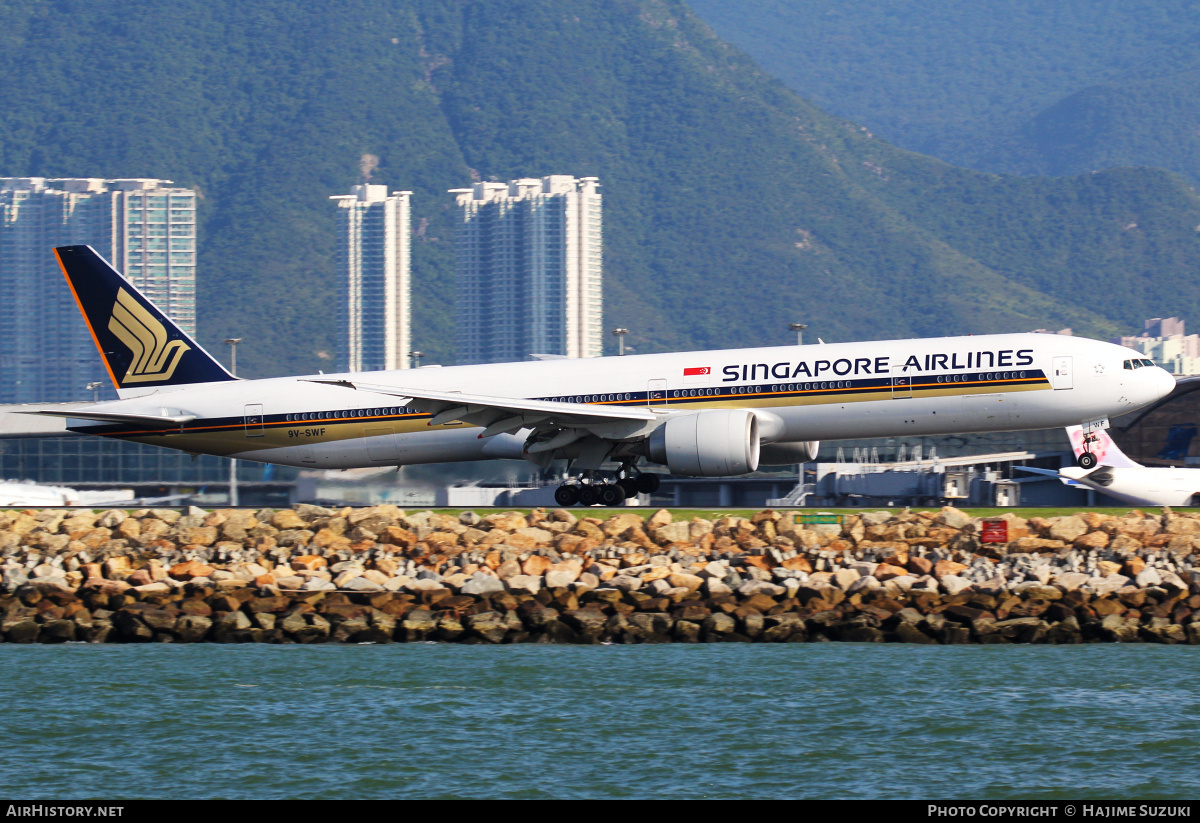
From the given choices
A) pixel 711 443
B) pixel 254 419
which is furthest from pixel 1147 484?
pixel 254 419

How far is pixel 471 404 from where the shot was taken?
3597 cm

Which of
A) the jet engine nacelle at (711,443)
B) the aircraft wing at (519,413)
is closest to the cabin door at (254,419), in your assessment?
the aircraft wing at (519,413)

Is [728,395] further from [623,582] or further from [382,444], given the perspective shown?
[382,444]

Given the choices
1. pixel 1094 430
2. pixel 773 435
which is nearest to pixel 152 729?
pixel 773 435

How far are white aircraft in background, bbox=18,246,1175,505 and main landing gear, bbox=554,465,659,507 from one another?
0.05 m

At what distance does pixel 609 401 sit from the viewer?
38.0 meters

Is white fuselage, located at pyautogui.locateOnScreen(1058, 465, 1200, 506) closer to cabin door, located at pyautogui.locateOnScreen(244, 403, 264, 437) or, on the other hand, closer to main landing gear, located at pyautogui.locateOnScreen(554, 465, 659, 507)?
main landing gear, located at pyautogui.locateOnScreen(554, 465, 659, 507)

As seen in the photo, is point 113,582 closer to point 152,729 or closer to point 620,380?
point 152,729

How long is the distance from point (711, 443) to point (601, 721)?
1256 centimetres

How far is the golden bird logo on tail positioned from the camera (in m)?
42.0

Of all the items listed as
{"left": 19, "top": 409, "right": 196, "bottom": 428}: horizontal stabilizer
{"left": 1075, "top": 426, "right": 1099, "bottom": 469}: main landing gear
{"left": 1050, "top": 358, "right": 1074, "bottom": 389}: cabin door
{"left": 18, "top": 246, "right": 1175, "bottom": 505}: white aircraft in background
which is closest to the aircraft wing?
{"left": 18, "top": 246, "right": 1175, "bottom": 505}: white aircraft in background

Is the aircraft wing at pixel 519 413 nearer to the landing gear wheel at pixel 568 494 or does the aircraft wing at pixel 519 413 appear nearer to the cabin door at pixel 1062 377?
the landing gear wheel at pixel 568 494

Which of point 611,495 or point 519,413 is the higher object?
point 519,413
